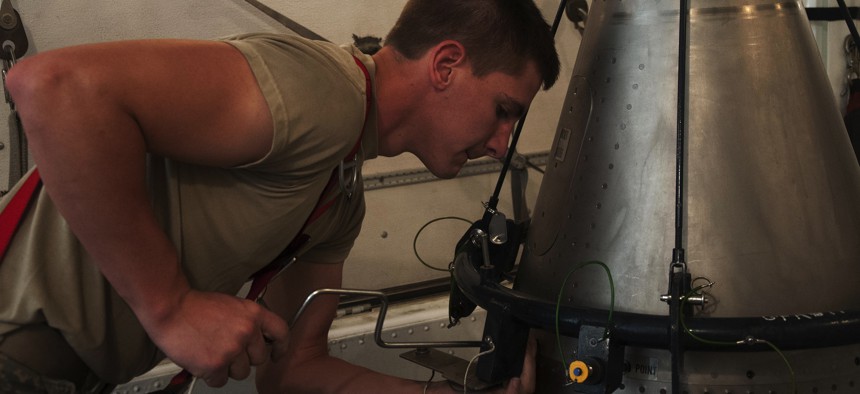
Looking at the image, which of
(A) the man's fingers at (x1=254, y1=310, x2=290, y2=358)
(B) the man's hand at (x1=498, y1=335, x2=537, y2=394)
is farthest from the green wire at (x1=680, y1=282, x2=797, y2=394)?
(A) the man's fingers at (x1=254, y1=310, x2=290, y2=358)

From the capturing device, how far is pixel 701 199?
45.0 inches

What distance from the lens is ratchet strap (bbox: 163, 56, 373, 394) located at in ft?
3.83

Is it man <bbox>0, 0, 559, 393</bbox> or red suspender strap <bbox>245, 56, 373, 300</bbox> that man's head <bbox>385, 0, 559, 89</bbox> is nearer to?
man <bbox>0, 0, 559, 393</bbox>

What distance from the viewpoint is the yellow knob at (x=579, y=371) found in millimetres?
1064

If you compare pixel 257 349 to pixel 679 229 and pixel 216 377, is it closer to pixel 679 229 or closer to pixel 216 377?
pixel 216 377

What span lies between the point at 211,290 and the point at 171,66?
1.23 ft

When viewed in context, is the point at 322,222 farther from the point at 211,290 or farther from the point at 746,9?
the point at 746,9

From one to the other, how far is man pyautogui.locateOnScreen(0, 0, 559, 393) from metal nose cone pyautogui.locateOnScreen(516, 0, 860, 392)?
15 cm

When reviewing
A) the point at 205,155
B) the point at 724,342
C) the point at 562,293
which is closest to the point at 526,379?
the point at 562,293

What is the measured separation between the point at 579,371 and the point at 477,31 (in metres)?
0.47

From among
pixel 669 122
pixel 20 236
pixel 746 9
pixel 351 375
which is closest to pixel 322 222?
pixel 351 375

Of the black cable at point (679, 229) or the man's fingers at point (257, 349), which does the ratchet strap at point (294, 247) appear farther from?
the black cable at point (679, 229)

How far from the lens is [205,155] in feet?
3.29

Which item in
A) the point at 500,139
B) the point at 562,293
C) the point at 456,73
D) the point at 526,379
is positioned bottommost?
the point at 526,379
